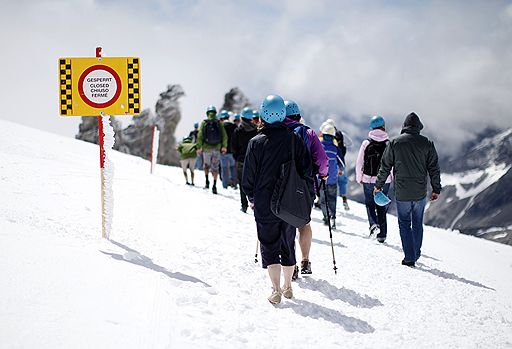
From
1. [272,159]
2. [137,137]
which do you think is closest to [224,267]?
[272,159]

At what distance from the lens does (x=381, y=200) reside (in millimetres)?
7906

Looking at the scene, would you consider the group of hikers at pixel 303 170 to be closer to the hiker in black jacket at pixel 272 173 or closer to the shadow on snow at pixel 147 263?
the hiker in black jacket at pixel 272 173

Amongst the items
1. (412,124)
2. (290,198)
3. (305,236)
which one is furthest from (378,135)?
(290,198)

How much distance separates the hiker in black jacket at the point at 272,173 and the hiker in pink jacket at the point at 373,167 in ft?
14.8

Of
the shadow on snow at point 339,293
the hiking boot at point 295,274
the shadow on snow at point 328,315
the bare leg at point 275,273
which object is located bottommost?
the shadow on snow at point 339,293

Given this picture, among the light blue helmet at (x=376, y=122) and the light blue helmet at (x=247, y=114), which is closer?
the light blue helmet at (x=376, y=122)

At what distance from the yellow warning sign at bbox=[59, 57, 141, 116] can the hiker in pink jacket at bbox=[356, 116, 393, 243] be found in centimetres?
509

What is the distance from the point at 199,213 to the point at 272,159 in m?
5.49

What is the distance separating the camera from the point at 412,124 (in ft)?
24.1

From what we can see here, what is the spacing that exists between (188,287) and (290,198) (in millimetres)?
1597

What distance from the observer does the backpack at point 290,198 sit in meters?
4.78

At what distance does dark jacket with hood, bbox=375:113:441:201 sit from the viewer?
7.31m

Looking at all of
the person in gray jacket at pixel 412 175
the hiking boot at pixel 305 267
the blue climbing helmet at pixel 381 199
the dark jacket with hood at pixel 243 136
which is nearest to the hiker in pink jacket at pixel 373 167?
the blue climbing helmet at pixel 381 199

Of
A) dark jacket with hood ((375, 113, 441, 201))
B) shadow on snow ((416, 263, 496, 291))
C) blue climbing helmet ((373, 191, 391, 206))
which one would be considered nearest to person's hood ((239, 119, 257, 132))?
blue climbing helmet ((373, 191, 391, 206))
